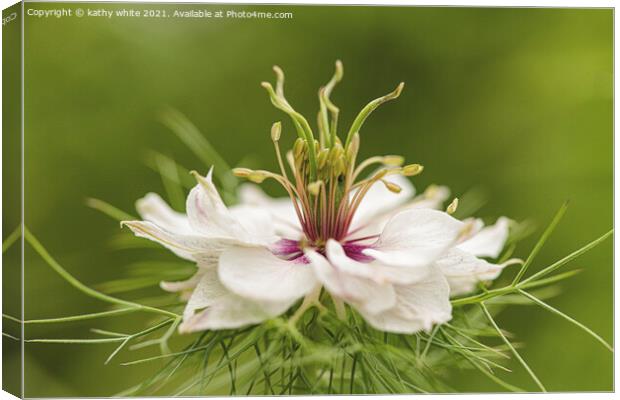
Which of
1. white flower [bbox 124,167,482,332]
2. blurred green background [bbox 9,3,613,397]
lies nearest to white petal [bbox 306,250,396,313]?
white flower [bbox 124,167,482,332]

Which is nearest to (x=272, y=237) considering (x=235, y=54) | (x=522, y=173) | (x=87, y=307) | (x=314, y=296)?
(x=314, y=296)

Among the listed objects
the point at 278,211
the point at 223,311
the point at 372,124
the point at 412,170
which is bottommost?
the point at 223,311

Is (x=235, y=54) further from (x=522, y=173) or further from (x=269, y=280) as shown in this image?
(x=269, y=280)

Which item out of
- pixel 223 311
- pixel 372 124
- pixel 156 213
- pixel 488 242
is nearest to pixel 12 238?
pixel 156 213

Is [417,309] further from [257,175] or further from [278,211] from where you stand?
[278,211]

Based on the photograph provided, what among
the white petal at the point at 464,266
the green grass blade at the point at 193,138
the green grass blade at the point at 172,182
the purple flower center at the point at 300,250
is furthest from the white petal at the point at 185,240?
the green grass blade at the point at 193,138

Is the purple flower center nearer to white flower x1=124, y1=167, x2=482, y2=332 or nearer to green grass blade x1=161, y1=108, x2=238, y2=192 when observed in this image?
white flower x1=124, y1=167, x2=482, y2=332

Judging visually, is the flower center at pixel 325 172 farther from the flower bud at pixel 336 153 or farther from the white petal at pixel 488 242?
the white petal at pixel 488 242

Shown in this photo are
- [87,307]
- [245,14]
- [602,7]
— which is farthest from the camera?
[87,307]
